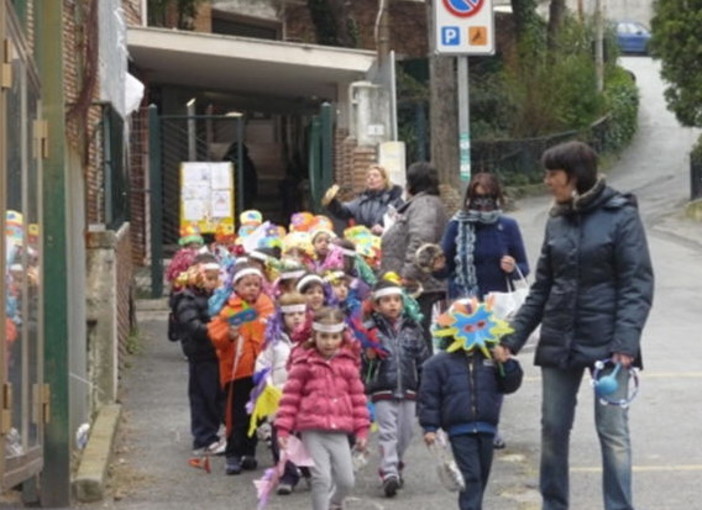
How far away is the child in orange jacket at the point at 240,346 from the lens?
1113 centimetres

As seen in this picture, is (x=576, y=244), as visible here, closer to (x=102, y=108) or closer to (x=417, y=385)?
(x=417, y=385)

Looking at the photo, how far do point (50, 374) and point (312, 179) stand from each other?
11420 mm

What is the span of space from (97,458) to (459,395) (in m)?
2.84

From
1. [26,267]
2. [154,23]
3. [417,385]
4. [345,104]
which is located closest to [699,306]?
[345,104]

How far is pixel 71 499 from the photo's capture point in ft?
32.7

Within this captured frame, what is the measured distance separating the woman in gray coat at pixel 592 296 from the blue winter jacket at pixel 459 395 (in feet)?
1.29

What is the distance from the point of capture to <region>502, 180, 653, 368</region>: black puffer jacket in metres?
8.27

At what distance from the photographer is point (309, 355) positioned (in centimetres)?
927

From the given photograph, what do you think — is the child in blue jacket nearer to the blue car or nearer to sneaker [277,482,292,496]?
sneaker [277,482,292,496]

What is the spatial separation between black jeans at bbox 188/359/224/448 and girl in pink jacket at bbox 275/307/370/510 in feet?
8.86

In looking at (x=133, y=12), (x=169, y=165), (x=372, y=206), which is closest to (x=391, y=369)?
(x=372, y=206)

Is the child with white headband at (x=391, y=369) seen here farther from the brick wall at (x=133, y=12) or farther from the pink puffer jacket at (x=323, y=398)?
the brick wall at (x=133, y=12)

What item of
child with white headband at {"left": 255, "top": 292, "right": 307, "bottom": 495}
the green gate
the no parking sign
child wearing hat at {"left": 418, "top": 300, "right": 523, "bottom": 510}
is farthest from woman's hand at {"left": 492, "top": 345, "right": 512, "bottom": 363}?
the green gate

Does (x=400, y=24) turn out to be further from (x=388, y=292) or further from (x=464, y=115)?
(x=388, y=292)
